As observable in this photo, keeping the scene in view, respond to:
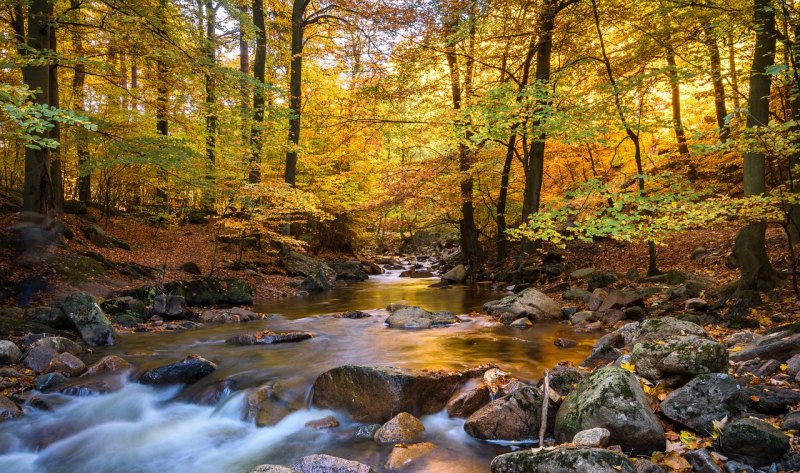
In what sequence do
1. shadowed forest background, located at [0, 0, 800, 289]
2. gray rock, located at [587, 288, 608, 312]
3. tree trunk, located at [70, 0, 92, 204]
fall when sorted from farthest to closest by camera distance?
tree trunk, located at [70, 0, 92, 204]
gray rock, located at [587, 288, 608, 312]
shadowed forest background, located at [0, 0, 800, 289]

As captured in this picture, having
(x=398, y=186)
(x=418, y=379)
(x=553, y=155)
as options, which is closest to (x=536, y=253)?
(x=553, y=155)

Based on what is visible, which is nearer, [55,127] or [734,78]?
[55,127]

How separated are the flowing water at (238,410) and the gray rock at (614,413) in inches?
29.5

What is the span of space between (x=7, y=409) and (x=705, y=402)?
7.60m

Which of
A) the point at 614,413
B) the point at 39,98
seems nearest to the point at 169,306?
the point at 39,98

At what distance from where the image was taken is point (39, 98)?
30.7ft

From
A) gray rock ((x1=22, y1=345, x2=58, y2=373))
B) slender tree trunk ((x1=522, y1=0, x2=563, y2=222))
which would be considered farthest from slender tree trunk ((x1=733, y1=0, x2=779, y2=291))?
gray rock ((x1=22, y1=345, x2=58, y2=373))

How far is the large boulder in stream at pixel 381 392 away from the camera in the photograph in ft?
17.9

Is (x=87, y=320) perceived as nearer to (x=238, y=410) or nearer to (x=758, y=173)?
(x=238, y=410)

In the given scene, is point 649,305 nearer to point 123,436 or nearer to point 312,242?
point 123,436

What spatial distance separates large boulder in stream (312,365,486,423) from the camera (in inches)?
215

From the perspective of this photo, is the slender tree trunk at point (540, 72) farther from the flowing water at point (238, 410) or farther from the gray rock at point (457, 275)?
the gray rock at point (457, 275)

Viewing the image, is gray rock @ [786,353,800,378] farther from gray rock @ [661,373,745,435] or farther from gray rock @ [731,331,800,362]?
gray rock @ [661,373,745,435]

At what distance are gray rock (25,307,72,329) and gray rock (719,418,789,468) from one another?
974 cm
